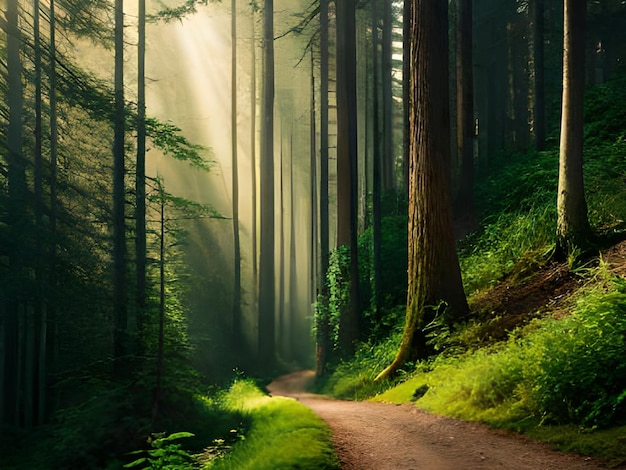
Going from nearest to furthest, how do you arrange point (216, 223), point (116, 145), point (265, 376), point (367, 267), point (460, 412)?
point (460, 412)
point (116, 145)
point (367, 267)
point (265, 376)
point (216, 223)

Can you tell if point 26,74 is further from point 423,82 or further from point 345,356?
point 345,356

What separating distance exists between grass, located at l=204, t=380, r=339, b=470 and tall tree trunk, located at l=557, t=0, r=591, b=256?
17.6ft

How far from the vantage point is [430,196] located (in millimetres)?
9797

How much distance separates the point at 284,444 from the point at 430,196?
557 cm

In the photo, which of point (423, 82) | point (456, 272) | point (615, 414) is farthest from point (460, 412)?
point (423, 82)

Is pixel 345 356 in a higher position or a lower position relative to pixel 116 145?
lower

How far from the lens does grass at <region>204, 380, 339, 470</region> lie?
4941mm

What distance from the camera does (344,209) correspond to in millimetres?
17922

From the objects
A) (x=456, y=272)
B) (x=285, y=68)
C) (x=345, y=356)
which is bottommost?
(x=345, y=356)

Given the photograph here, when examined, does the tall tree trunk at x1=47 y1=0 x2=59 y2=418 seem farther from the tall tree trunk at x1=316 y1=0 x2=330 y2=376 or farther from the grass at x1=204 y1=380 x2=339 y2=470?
the tall tree trunk at x1=316 y1=0 x2=330 y2=376

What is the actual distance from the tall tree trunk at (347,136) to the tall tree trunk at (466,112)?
3.40m

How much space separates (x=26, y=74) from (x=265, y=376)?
1504 centimetres

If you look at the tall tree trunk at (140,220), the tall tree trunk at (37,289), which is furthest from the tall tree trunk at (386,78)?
the tall tree trunk at (37,289)

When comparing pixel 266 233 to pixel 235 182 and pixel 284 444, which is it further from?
pixel 284 444
